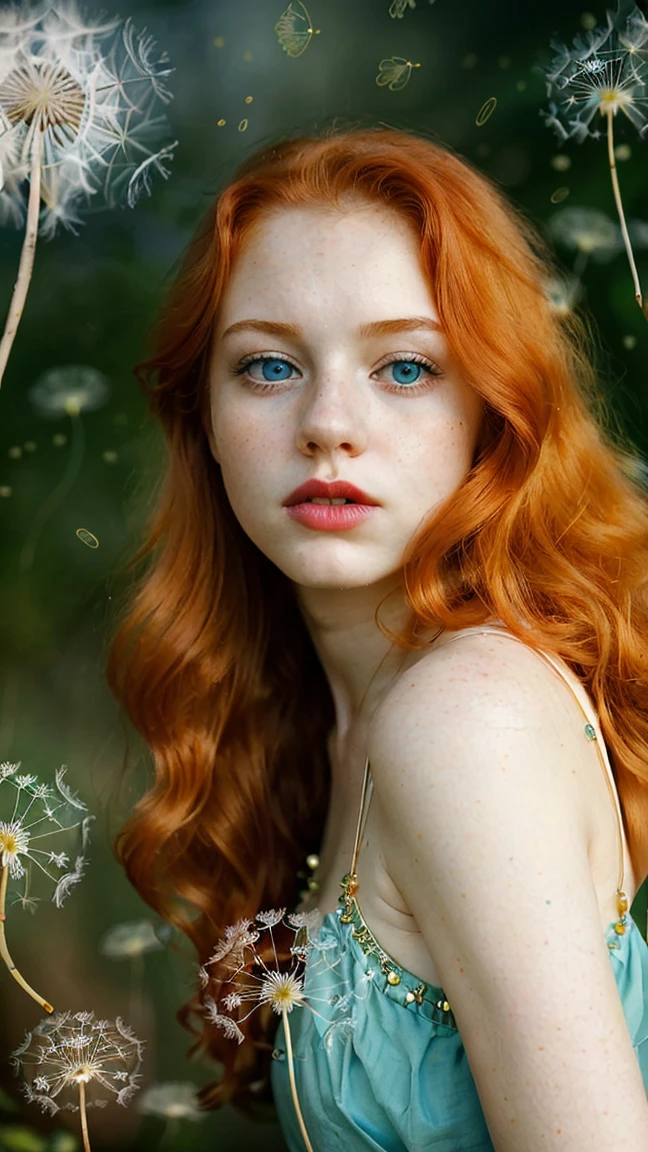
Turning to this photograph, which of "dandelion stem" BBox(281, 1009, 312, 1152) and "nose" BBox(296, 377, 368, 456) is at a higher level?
"nose" BBox(296, 377, 368, 456)

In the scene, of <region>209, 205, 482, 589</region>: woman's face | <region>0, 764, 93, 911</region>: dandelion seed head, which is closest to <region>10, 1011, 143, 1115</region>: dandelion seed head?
<region>0, 764, 93, 911</region>: dandelion seed head

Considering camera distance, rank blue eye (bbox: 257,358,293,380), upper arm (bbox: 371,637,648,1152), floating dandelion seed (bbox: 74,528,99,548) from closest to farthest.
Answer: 1. upper arm (bbox: 371,637,648,1152)
2. blue eye (bbox: 257,358,293,380)
3. floating dandelion seed (bbox: 74,528,99,548)

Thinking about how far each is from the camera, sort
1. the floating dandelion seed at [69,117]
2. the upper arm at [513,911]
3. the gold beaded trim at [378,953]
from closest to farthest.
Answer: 1. the upper arm at [513,911]
2. the gold beaded trim at [378,953]
3. the floating dandelion seed at [69,117]

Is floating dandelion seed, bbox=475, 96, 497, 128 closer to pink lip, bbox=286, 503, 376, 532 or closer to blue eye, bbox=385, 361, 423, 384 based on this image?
blue eye, bbox=385, 361, 423, 384

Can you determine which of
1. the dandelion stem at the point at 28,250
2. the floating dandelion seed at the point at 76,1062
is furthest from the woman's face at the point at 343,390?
the floating dandelion seed at the point at 76,1062

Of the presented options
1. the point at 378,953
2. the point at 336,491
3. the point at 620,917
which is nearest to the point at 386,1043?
the point at 378,953

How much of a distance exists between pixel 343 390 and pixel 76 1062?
2.05 feet

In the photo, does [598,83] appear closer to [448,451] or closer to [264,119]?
[264,119]

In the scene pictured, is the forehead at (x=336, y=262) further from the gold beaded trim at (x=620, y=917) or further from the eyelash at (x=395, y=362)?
the gold beaded trim at (x=620, y=917)

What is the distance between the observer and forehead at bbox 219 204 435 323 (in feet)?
3.00

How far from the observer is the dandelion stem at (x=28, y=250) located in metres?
1.07

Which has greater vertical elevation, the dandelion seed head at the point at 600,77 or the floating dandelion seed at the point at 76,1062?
the dandelion seed head at the point at 600,77

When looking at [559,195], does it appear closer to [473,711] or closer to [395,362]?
[395,362]

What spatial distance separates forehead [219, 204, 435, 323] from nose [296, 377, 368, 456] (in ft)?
0.21
